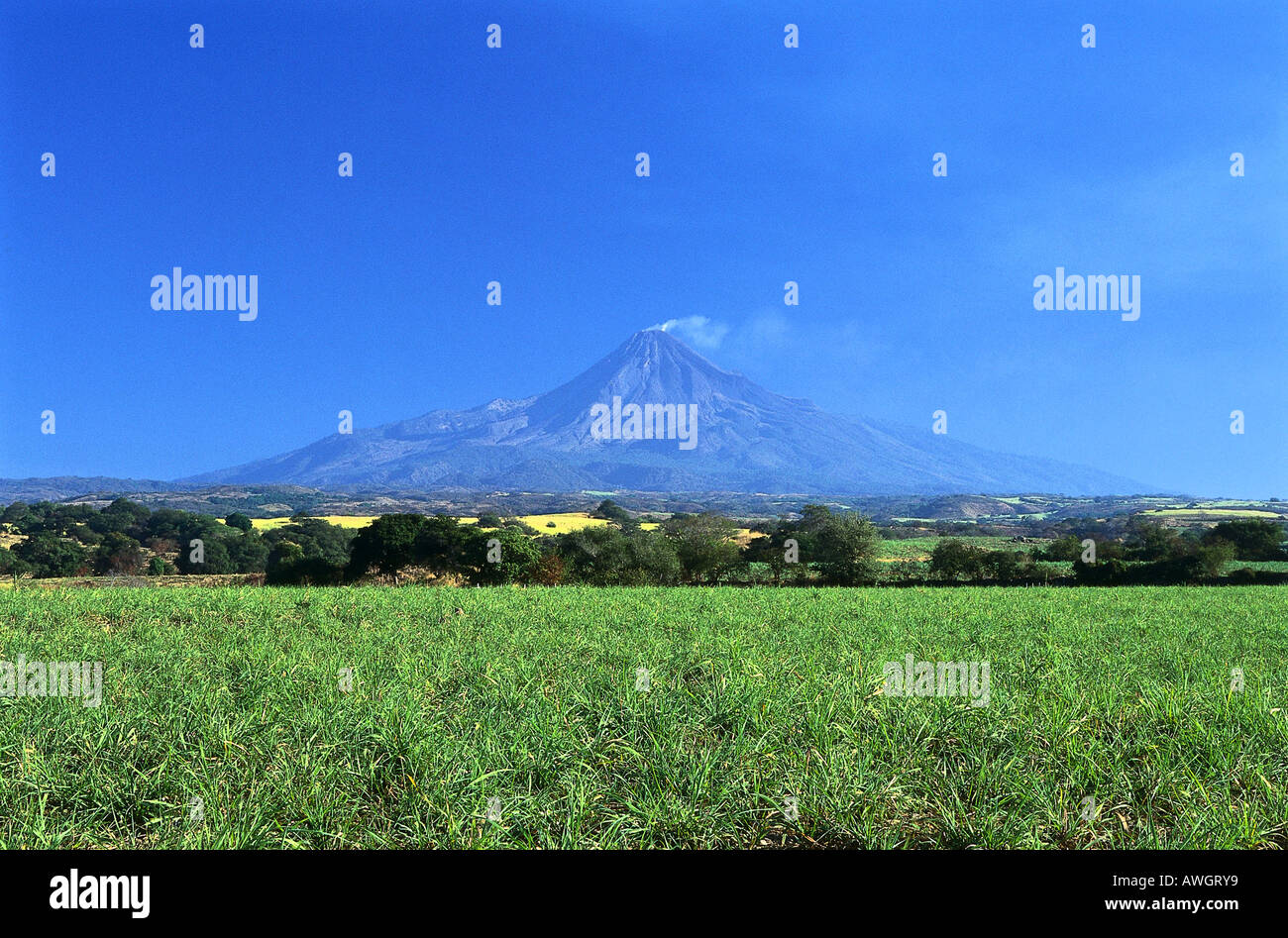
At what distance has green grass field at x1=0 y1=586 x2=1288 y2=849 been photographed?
5125mm

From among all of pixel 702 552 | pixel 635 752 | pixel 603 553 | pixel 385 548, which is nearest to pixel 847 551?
pixel 702 552

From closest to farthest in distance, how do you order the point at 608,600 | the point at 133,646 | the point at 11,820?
the point at 11,820 < the point at 133,646 < the point at 608,600

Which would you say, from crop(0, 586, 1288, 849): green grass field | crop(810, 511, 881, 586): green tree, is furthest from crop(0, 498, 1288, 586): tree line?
crop(0, 586, 1288, 849): green grass field

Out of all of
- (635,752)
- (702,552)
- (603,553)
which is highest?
(635,752)

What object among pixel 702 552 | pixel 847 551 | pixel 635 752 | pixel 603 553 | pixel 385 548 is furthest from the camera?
pixel 702 552

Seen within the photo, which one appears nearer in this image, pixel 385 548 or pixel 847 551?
pixel 385 548

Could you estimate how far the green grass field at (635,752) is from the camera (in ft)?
16.8

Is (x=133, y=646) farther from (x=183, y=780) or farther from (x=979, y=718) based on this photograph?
(x=979, y=718)

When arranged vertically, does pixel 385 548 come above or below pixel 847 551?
above

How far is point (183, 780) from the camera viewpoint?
18.4ft

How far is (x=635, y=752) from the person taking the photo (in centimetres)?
603

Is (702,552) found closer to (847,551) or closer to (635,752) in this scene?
(847,551)
